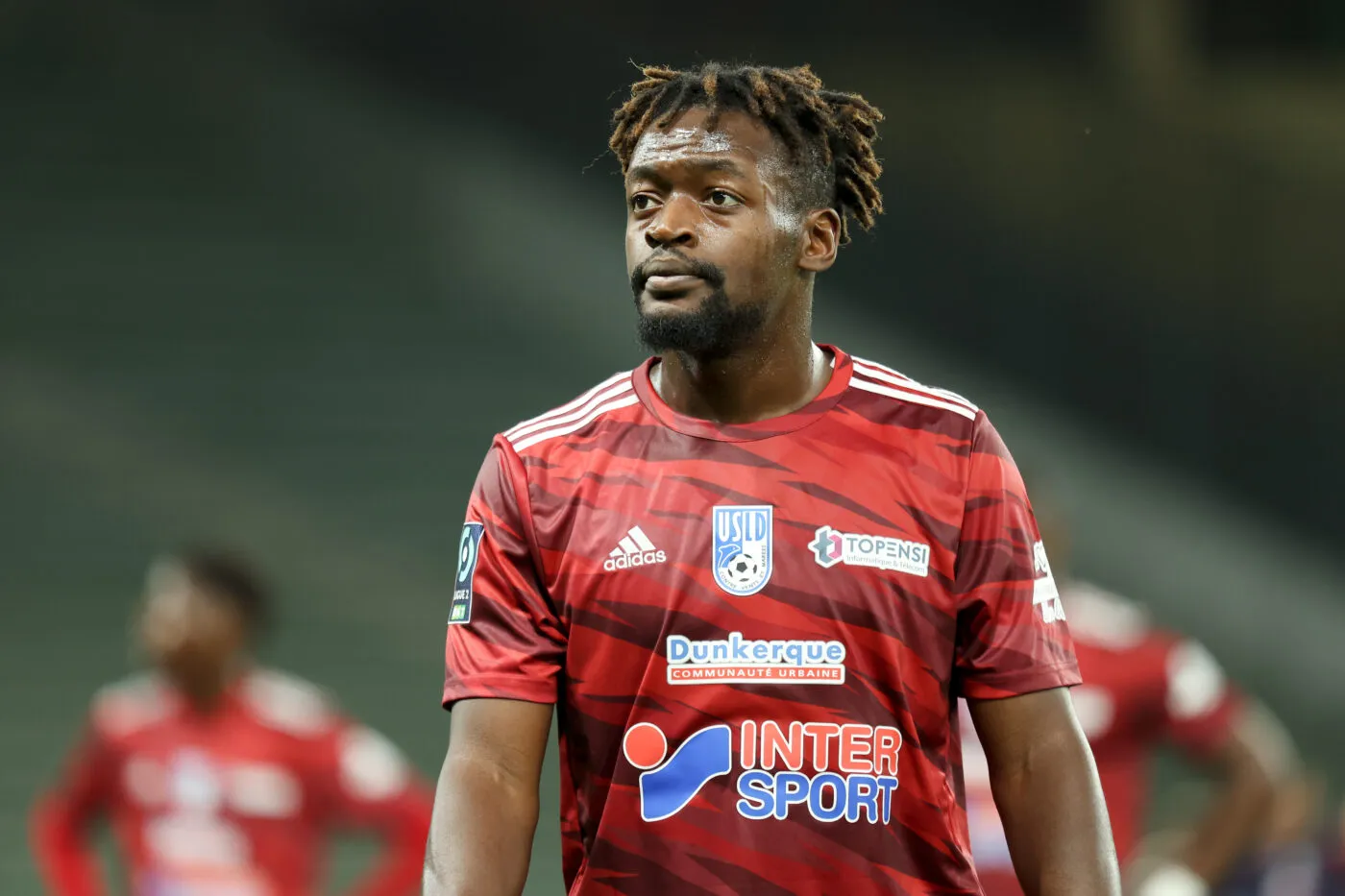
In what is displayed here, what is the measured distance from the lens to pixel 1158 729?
512 cm

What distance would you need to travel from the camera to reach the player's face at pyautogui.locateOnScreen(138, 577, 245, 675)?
540 centimetres

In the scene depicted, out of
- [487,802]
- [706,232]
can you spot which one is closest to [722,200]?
[706,232]

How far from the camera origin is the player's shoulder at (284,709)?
5465 millimetres

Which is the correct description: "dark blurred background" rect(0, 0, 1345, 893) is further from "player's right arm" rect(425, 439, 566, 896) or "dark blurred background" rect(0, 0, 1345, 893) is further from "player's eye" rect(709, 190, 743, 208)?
"player's eye" rect(709, 190, 743, 208)

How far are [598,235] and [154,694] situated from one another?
3.16m

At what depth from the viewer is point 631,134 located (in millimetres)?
2525

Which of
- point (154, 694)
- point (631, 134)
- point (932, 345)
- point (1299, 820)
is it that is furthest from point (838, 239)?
point (932, 345)

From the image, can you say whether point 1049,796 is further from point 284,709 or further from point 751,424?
point 284,709

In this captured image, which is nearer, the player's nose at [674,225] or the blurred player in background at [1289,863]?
the player's nose at [674,225]

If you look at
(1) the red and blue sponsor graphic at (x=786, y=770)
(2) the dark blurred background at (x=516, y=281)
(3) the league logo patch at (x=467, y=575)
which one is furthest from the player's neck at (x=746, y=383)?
(2) the dark blurred background at (x=516, y=281)

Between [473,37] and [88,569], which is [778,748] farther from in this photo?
[473,37]

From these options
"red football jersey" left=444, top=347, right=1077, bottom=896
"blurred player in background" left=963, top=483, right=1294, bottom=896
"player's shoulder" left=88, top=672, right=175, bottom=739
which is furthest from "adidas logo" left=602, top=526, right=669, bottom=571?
"player's shoulder" left=88, top=672, right=175, bottom=739

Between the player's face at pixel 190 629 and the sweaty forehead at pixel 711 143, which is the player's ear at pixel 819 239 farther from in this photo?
the player's face at pixel 190 629

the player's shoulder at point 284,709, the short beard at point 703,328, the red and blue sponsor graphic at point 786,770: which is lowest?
the red and blue sponsor graphic at point 786,770
